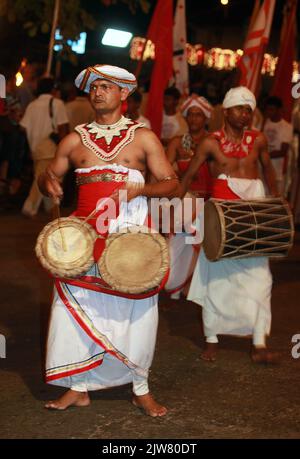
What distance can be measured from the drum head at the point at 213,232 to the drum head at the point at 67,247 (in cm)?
143

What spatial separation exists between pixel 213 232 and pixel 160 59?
22.5ft

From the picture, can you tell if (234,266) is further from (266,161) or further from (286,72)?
(286,72)

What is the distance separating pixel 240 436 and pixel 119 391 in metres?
1.03

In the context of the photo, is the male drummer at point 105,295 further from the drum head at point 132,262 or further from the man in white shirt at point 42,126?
the man in white shirt at point 42,126

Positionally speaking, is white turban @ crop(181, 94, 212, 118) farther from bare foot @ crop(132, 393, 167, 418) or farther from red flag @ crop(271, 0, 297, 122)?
red flag @ crop(271, 0, 297, 122)

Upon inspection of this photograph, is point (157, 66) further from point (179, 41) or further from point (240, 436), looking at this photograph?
point (240, 436)

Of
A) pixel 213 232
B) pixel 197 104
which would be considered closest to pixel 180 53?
pixel 197 104

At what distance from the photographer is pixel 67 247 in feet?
15.3

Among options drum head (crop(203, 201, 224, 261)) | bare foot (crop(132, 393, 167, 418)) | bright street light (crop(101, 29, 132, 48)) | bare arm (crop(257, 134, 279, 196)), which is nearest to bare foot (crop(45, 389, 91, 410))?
bare foot (crop(132, 393, 167, 418))

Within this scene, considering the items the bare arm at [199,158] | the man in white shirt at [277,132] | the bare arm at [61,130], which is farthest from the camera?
the man in white shirt at [277,132]

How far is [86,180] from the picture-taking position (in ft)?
16.5

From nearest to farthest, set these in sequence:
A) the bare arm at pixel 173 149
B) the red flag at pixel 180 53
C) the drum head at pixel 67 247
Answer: the drum head at pixel 67 247, the bare arm at pixel 173 149, the red flag at pixel 180 53

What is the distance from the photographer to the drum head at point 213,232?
5918 millimetres

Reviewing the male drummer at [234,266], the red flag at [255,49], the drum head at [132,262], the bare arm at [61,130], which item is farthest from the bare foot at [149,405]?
the bare arm at [61,130]
